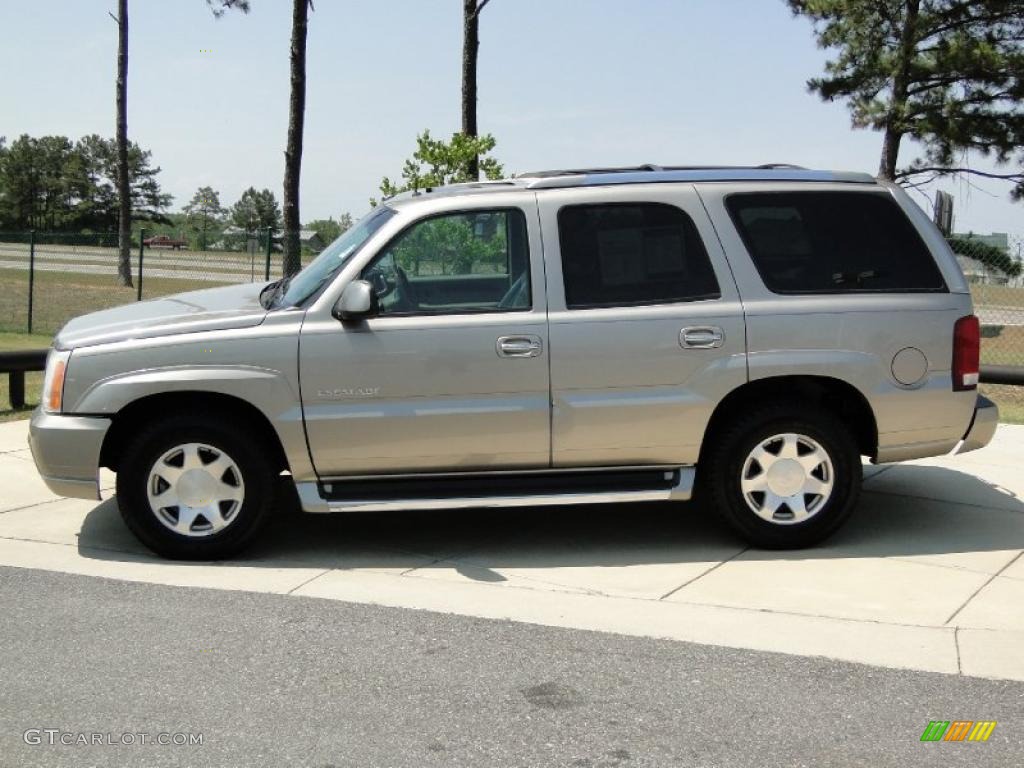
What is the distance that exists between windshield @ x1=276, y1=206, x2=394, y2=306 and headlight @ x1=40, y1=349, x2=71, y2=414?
1.13 m

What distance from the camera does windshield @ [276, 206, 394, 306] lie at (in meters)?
6.31

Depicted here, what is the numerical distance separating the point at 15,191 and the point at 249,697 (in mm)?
90991

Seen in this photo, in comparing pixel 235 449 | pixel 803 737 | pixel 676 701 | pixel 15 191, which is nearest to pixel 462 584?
pixel 235 449

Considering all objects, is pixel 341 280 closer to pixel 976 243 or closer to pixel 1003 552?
pixel 1003 552

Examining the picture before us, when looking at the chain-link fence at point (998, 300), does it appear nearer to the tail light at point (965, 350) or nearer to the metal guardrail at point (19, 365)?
the tail light at point (965, 350)

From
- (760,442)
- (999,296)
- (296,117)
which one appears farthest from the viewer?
(296,117)

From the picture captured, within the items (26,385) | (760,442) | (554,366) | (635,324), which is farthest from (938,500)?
(26,385)

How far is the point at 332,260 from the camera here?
6.55 metres

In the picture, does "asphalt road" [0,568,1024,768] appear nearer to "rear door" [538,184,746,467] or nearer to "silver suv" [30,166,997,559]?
"silver suv" [30,166,997,559]

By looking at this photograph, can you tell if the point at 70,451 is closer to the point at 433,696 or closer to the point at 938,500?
the point at 433,696

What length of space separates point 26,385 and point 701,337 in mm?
8740

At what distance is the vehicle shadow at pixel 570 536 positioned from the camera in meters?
6.35

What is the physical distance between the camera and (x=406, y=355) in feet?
19.9

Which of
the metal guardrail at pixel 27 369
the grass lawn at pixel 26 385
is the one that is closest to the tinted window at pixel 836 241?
the metal guardrail at pixel 27 369
